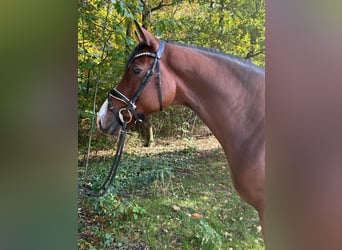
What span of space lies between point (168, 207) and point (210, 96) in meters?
0.98

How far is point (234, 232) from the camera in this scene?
6.66ft

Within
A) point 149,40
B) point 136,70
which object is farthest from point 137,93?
point 149,40

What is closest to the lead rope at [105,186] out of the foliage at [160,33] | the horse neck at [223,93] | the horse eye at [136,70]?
the foliage at [160,33]

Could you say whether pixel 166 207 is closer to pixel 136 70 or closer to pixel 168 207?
pixel 168 207

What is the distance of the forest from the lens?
2020 mm

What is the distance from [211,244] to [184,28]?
4.22 ft

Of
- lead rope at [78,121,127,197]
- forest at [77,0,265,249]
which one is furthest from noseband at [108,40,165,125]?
lead rope at [78,121,127,197]

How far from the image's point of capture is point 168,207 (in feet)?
7.07

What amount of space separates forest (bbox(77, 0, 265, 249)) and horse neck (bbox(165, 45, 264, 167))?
1.76 feet

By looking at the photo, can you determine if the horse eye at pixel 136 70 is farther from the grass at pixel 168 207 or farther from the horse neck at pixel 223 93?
the grass at pixel 168 207

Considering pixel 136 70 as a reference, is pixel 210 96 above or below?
below

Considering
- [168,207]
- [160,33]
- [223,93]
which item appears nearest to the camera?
[223,93]

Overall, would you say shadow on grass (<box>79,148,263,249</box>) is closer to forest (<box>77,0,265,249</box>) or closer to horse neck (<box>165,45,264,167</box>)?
forest (<box>77,0,265,249</box>)
